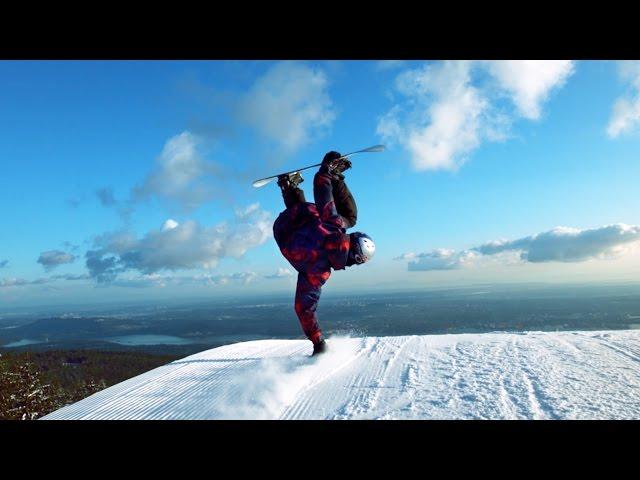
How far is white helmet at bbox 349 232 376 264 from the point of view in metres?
7.08

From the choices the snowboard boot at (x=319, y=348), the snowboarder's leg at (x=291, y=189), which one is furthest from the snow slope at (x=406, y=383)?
the snowboarder's leg at (x=291, y=189)

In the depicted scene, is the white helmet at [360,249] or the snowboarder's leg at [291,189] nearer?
the white helmet at [360,249]

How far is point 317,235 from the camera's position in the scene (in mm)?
7043

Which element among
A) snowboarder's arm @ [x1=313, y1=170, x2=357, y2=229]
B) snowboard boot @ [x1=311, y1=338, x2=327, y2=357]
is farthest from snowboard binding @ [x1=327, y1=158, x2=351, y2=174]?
snowboard boot @ [x1=311, y1=338, x2=327, y2=357]

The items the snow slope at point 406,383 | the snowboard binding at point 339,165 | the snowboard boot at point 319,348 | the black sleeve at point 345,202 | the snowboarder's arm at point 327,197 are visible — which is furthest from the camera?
the snowboard boot at point 319,348

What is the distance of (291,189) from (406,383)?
3658 millimetres

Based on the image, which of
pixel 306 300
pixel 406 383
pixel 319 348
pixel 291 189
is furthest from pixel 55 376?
pixel 406 383

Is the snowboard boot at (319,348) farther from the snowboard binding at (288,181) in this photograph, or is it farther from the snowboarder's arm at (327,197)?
the snowboard binding at (288,181)

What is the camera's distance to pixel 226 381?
634cm

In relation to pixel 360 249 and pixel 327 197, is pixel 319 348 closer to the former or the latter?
pixel 360 249

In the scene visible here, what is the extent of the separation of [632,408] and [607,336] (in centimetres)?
383

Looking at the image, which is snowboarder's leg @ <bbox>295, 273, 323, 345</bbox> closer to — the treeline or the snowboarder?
the snowboarder

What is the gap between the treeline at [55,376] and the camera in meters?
23.7
